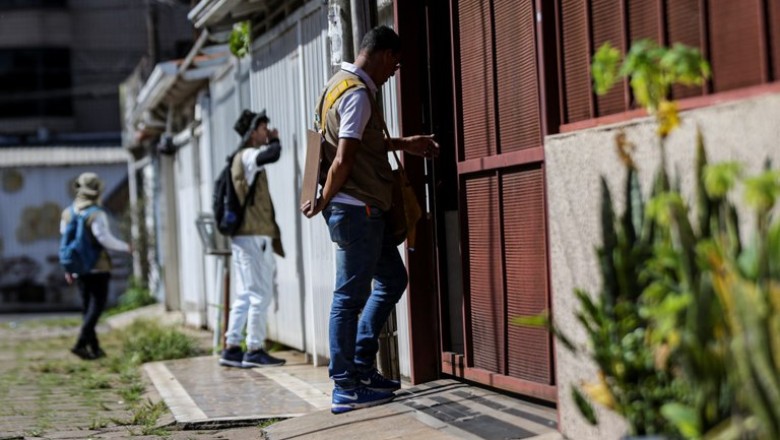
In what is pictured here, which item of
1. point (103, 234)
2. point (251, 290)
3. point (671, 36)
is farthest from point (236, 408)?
point (103, 234)

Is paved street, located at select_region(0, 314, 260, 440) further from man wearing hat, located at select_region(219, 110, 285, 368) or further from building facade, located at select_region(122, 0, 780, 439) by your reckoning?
building facade, located at select_region(122, 0, 780, 439)

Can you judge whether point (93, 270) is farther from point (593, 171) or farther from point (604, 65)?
point (604, 65)

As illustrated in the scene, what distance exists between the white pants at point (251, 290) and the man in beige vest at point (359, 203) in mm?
3041

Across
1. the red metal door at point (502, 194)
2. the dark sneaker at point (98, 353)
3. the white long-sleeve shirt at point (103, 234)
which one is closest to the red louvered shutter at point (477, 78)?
the red metal door at point (502, 194)

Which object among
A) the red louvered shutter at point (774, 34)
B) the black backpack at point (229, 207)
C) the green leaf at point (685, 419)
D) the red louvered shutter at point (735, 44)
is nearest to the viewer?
the green leaf at point (685, 419)

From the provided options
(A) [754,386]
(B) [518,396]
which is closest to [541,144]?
(B) [518,396]

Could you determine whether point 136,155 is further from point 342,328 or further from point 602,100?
point 602,100

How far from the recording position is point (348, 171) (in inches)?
251

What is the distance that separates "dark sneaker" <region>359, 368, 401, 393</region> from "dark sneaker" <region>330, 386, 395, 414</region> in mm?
84

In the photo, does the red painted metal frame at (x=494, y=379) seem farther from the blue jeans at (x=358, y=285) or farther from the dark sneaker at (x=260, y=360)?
the dark sneaker at (x=260, y=360)

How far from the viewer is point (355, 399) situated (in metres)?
6.59

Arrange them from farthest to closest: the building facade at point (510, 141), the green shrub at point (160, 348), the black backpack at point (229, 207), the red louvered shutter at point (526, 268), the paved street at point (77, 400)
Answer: the green shrub at point (160, 348) < the black backpack at point (229, 207) < the paved street at point (77, 400) < the red louvered shutter at point (526, 268) < the building facade at point (510, 141)

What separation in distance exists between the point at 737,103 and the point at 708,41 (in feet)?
1.73

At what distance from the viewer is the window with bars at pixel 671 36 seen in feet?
13.4
